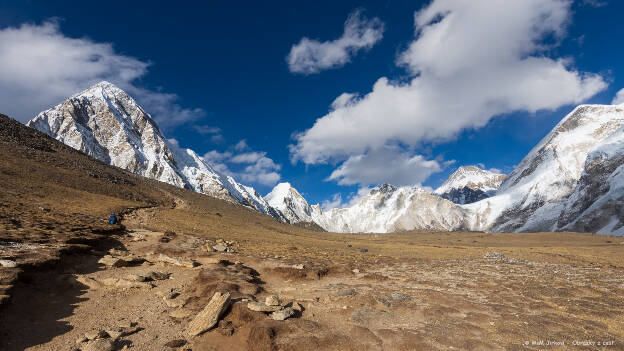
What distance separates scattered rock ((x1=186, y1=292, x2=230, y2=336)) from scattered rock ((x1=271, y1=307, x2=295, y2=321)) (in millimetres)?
1761

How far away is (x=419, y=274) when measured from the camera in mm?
21609

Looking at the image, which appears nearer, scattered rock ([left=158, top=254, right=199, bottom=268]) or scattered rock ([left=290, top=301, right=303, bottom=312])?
scattered rock ([left=290, top=301, right=303, bottom=312])

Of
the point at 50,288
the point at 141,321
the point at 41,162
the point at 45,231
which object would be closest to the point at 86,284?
the point at 50,288

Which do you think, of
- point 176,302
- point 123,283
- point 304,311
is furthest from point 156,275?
point 304,311

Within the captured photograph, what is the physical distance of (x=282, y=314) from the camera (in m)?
10.6

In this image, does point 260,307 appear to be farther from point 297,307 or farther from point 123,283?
point 123,283

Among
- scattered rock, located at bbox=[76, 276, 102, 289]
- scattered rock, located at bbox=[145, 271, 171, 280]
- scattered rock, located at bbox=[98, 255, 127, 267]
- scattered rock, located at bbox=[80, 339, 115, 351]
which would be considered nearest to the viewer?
scattered rock, located at bbox=[80, 339, 115, 351]

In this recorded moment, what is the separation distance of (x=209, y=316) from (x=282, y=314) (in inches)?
98.8

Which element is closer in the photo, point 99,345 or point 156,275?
point 99,345

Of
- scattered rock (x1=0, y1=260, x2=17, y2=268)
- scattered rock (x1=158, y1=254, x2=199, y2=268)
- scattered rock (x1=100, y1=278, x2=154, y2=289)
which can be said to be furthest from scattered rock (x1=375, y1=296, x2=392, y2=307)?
scattered rock (x1=0, y1=260, x2=17, y2=268)

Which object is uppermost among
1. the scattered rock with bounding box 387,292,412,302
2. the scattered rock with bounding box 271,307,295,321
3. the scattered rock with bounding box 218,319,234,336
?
the scattered rock with bounding box 387,292,412,302

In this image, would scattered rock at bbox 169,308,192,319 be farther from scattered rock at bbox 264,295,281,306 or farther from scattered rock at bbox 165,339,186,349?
scattered rock at bbox 264,295,281,306

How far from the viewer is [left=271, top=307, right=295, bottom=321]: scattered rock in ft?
34.3

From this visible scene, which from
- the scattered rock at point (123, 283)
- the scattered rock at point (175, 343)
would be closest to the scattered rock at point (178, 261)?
the scattered rock at point (123, 283)
